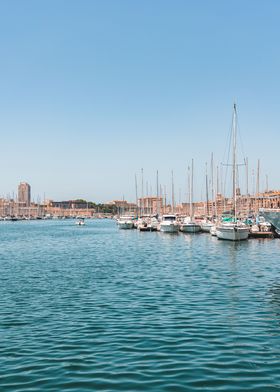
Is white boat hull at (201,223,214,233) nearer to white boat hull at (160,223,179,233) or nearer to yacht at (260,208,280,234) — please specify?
white boat hull at (160,223,179,233)

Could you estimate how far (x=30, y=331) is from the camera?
1628cm

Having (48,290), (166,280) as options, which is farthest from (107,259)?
(48,290)

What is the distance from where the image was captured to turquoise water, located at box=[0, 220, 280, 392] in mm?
11633

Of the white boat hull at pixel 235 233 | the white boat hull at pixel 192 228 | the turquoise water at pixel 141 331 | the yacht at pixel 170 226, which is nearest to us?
the turquoise water at pixel 141 331

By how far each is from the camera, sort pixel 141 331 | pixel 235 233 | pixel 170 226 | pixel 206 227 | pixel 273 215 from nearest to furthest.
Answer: pixel 141 331, pixel 273 215, pixel 235 233, pixel 170 226, pixel 206 227

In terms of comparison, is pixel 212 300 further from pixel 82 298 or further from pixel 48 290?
pixel 48 290

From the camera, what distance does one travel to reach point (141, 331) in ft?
52.8

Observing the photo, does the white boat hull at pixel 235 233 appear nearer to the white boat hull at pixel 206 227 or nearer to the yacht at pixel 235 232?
the yacht at pixel 235 232

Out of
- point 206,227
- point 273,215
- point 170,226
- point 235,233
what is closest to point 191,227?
point 206,227

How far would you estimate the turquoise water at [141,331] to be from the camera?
11.6m

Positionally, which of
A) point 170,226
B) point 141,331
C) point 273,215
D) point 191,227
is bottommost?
point 141,331

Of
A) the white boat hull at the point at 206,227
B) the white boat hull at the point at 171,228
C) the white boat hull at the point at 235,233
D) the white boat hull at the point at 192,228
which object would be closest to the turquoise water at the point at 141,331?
the white boat hull at the point at 235,233

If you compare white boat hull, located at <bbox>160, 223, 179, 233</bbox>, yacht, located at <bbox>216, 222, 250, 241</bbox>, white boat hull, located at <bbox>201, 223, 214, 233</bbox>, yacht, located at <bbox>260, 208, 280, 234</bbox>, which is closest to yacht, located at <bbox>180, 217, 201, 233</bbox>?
white boat hull, located at <bbox>160, 223, 179, 233</bbox>

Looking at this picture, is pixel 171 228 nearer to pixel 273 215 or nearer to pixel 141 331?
pixel 273 215
